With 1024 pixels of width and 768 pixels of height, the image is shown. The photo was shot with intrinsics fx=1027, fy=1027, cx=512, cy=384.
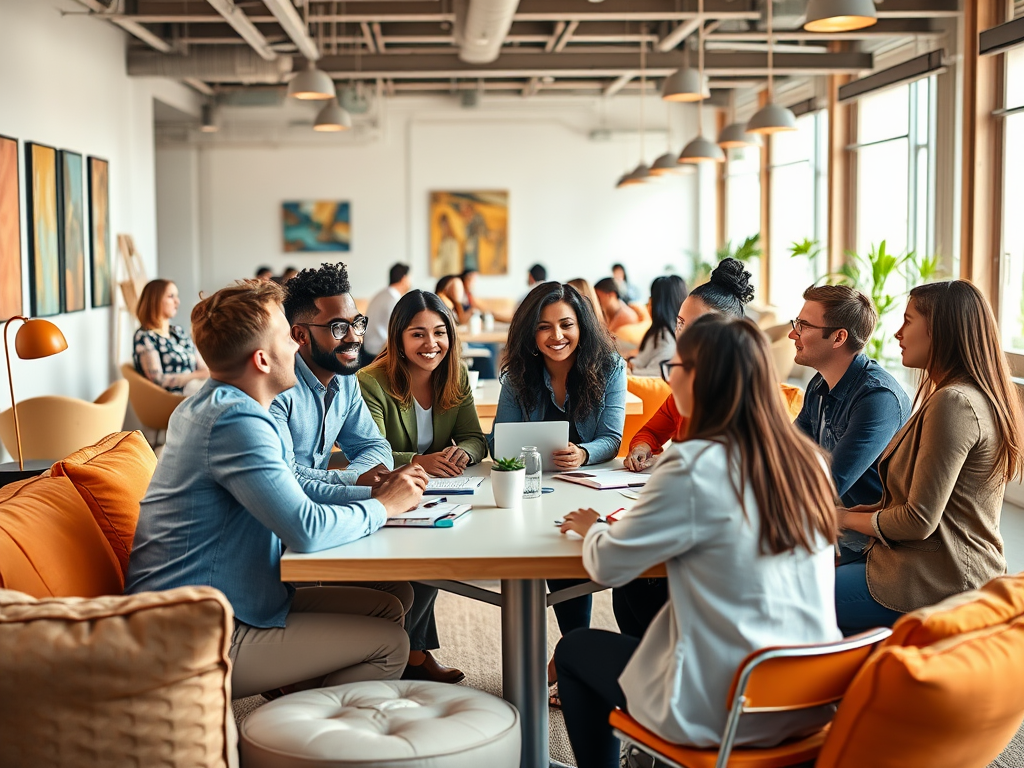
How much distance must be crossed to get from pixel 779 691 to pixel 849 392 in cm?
140

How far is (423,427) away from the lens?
365cm

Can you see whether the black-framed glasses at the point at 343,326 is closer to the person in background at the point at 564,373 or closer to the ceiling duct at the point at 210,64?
the person in background at the point at 564,373

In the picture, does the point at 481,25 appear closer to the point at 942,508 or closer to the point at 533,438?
the point at 533,438

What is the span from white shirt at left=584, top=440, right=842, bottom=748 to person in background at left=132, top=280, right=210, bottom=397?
5637 millimetres

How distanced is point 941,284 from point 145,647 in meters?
2.11

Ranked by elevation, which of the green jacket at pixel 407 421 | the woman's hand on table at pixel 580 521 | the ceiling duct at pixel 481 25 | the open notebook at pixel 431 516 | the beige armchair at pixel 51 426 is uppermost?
the ceiling duct at pixel 481 25

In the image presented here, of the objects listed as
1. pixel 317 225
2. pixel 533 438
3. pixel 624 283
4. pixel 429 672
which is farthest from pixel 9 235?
pixel 624 283

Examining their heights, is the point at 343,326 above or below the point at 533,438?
above

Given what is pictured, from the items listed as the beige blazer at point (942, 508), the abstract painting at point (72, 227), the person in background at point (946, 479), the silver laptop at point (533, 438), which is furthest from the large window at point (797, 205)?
the beige blazer at point (942, 508)

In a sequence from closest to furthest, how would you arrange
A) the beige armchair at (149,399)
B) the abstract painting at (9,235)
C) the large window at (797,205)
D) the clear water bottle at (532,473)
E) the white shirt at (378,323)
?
the clear water bottle at (532,473)
the abstract painting at (9,235)
the beige armchair at (149,399)
the white shirt at (378,323)
the large window at (797,205)

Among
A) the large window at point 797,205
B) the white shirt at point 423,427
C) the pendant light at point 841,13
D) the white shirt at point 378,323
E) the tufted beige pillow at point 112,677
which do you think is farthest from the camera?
the large window at point 797,205

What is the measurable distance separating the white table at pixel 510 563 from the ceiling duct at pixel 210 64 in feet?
26.7

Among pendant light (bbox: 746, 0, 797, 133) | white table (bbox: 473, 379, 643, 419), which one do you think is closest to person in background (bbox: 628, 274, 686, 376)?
white table (bbox: 473, 379, 643, 419)

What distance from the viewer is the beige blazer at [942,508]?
2480 millimetres
